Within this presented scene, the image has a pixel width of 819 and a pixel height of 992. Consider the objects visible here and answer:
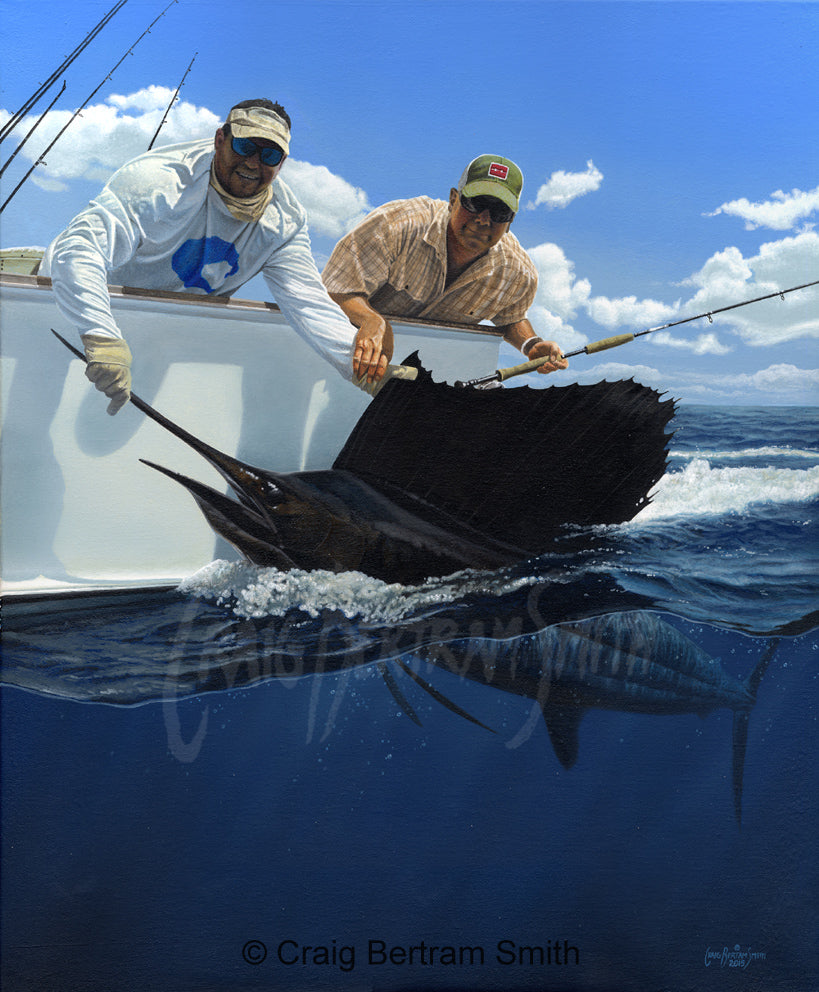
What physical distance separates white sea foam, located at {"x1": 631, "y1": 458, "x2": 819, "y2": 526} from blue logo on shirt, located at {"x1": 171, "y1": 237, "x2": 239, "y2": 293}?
5.54ft

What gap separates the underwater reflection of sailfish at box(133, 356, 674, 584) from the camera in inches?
92.6

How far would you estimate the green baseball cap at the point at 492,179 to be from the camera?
2420 mm

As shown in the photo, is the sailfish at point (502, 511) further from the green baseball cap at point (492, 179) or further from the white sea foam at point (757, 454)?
the green baseball cap at point (492, 179)

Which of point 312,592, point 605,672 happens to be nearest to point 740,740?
point 605,672

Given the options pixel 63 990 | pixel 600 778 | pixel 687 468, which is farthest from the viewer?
pixel 687 468

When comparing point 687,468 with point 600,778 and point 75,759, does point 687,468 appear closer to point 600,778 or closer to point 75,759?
point 600,778

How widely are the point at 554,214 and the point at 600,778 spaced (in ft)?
6.57

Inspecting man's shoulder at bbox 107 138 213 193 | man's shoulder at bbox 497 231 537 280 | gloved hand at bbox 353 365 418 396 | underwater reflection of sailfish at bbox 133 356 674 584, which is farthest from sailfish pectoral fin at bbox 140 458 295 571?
man's shoulder at bbox 497 231 537 280

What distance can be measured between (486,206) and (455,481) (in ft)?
3.20

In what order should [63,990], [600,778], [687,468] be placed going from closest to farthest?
1. [63,990]
2. [600,778]
3. [687,468]

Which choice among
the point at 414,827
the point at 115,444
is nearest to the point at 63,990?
the point at 414,827

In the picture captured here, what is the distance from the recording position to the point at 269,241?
235cm
